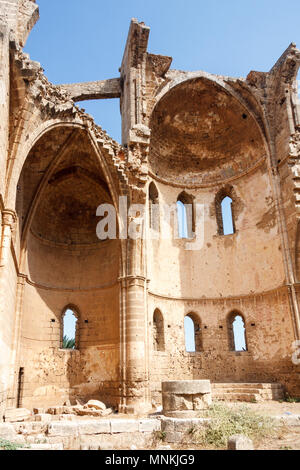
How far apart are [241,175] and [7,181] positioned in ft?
36.8

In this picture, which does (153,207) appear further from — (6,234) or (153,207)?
(6,234)

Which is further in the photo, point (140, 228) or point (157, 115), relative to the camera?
point (157, 115)

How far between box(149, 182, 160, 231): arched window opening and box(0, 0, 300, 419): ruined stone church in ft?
0.24

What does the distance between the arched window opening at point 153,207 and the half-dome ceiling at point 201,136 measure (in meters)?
0.77

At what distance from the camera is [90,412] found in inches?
463

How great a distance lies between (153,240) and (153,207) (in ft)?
5.24

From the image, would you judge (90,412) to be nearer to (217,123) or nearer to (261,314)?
(261,314)

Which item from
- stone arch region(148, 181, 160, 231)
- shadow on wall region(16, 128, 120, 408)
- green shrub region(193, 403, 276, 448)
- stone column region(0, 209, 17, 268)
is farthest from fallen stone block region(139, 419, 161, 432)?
stone arch region(148, 181, 160, 231)

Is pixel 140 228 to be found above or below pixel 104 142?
below

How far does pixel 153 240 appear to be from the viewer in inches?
645

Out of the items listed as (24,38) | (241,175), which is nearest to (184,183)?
(241,175)

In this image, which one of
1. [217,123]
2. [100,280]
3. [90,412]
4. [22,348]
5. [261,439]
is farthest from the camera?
[217,123]

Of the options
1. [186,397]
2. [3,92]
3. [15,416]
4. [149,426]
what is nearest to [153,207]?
[3,92]

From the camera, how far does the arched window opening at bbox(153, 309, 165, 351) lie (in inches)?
607
